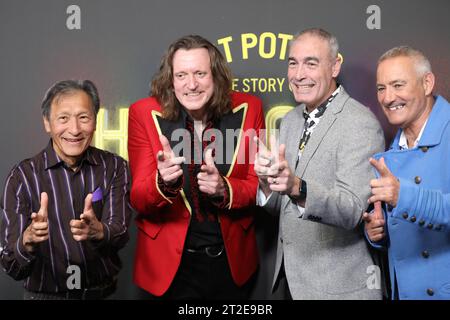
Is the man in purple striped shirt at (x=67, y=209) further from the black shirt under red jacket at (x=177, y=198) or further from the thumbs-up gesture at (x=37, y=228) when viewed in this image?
the black shirt under red jacket at (x=177, y=198)

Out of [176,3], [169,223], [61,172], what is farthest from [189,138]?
[176,3]

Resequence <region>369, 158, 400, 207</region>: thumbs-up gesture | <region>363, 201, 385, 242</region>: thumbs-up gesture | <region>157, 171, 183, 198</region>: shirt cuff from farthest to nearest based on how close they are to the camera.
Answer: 1. <region>157, 171, 183, 198</region>: shirt cuff
2. <region>363, 201, 385, 242</region>: thumbs-up gesture
3. <region>369, 158, 400, 207</region>: thumbs-up gesture

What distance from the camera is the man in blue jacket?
6.37 feet

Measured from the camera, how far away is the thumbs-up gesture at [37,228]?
1950mm

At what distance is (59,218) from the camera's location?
7.08 ft

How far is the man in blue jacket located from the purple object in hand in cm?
98

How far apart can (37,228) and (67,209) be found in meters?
0.23

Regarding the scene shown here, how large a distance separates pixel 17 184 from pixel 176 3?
1.32m

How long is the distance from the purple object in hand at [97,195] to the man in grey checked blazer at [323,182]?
1.97 ft

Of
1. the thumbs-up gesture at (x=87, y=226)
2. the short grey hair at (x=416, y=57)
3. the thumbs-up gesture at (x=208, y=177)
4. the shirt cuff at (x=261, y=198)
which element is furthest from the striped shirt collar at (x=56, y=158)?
the short grey hair at (x=416, y=57)

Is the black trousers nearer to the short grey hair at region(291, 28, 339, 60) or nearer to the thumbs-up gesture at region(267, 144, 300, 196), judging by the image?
the thumbs-up gesture at region(267, 144, 300, 196)

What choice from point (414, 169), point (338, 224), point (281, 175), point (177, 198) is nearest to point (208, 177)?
point (177, 198)

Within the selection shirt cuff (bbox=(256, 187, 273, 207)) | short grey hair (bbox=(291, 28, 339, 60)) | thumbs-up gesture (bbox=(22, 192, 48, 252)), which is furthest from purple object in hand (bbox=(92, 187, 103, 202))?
short grey hair (bbox=(291, 28, 339, 60))
